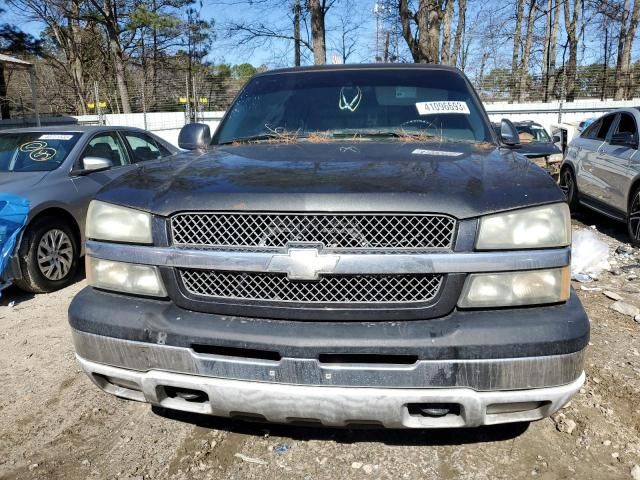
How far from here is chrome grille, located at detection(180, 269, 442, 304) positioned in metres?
1.88

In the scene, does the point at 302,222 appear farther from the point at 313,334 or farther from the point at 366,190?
the point at 313,334

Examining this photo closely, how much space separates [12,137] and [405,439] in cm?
553

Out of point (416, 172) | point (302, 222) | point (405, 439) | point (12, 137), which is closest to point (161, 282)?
point (302, 222)

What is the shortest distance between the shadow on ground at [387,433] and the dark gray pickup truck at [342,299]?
0.60 m

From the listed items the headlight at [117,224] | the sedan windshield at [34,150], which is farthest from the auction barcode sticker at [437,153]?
the sedan windshield at [34,150]

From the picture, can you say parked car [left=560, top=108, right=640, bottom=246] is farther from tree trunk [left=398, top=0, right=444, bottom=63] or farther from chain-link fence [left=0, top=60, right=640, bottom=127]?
chain-link fence [left=0, top=60, right=640, bottom=127]

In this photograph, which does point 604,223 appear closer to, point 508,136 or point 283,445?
point 508,136

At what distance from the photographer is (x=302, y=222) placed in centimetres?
188

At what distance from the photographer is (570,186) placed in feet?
27.3

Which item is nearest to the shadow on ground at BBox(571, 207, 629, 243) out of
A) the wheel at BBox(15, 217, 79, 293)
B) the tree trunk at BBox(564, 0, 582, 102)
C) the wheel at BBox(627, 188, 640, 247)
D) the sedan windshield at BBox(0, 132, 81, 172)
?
the wheel at BBox(627, 188, 640, 247)

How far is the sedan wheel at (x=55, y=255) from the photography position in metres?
4.77

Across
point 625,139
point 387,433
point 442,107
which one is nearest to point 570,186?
point 625,139

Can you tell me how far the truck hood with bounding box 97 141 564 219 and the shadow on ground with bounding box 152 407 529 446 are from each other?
117cm

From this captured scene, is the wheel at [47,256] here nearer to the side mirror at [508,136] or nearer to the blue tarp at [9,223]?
the blue tarp at [9,223]
